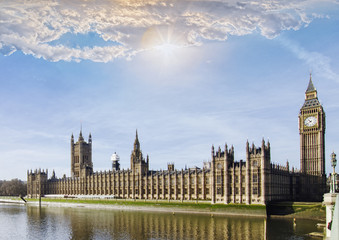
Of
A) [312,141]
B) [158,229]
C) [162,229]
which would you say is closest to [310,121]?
[312,141]

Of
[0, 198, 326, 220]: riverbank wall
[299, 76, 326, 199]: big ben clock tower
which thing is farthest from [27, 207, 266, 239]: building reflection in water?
[299, 76, 326, 199]: big ben clock tower

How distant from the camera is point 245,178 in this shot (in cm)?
11594

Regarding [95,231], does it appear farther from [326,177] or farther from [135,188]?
[326,177]

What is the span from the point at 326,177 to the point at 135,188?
80.8 meters

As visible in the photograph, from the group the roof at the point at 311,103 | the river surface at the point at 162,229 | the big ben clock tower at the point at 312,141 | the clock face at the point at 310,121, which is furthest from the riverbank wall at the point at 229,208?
the roof at the point at 311,103

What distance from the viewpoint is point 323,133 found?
141 metres

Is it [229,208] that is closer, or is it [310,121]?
[229,208]

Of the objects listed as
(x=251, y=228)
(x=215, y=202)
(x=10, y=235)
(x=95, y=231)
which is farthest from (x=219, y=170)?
(x=10, y=235)

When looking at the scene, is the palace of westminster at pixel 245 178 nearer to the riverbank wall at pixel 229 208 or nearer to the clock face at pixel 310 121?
the clock face at pixel 310 121

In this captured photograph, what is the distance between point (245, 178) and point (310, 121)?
45.4 metres

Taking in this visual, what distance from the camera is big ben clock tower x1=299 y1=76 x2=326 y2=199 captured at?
5482 inches

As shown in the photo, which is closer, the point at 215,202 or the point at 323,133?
the point at 215,202

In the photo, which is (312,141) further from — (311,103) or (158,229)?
(158,229)

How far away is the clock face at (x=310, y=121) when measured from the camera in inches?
5566
